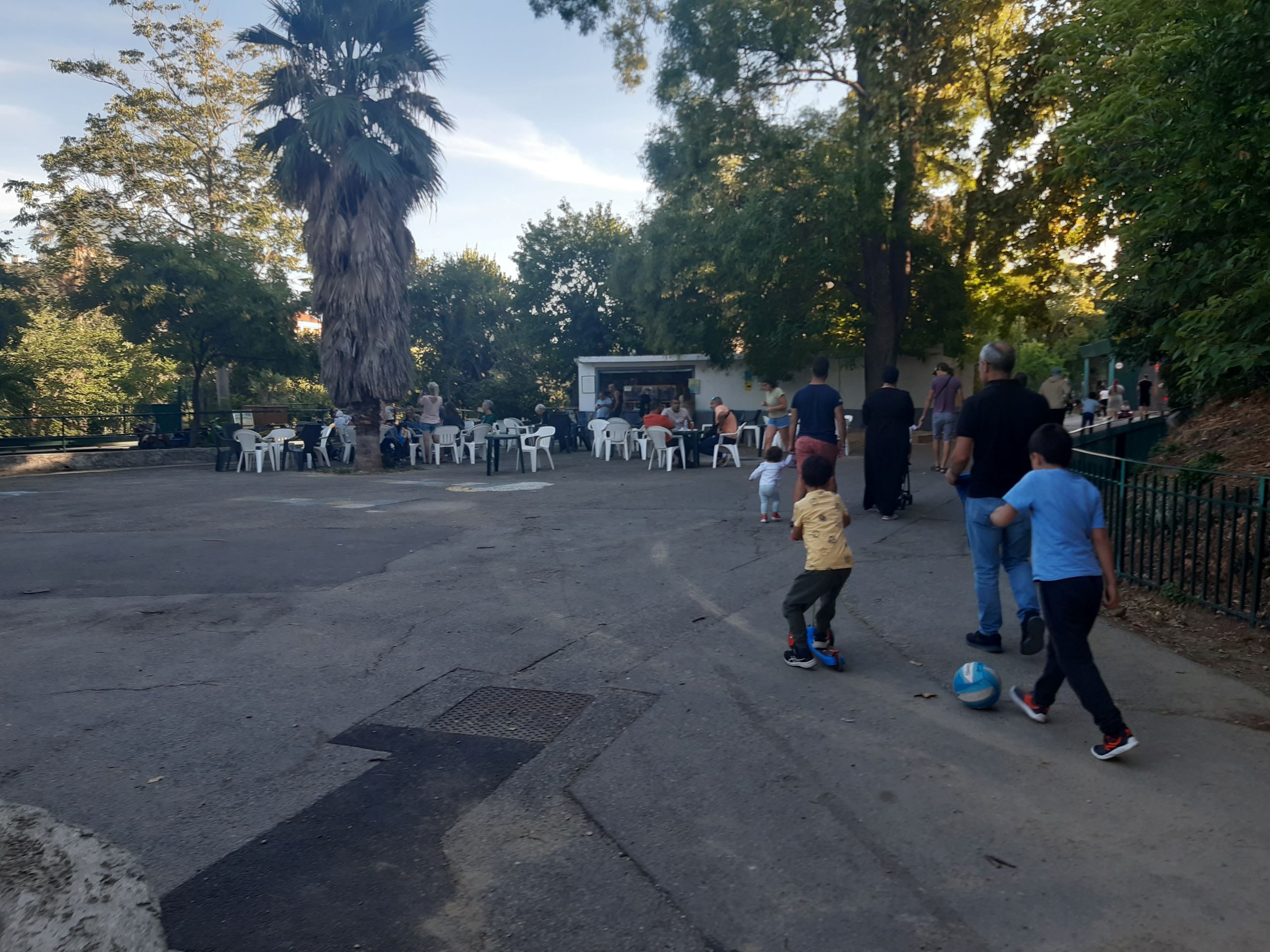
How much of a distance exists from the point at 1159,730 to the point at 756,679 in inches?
79.9

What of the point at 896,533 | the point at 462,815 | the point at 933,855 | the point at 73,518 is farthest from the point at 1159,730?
the point at 73,518

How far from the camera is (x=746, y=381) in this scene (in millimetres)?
29922

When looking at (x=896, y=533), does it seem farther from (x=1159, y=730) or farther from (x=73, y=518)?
(x=73, y=518)

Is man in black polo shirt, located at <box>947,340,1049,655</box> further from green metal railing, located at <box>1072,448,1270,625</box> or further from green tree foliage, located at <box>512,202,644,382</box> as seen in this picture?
green tree foliage, located at <box>512,202,644,382</box>

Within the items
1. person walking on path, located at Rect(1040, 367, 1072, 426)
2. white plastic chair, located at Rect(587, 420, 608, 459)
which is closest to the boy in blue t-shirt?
person walking on path, located at Rect(1040, 367, 1072, 426)

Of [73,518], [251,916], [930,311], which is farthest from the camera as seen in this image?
[930,311]

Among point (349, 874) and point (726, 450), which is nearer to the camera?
point (349, 874)

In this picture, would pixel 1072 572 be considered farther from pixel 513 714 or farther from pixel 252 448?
pixel 252 448

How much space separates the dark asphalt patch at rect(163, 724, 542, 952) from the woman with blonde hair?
1915 centimetres

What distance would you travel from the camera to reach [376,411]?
69.2 feet

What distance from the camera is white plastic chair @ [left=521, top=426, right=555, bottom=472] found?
781 inches

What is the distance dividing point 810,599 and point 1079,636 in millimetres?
1604

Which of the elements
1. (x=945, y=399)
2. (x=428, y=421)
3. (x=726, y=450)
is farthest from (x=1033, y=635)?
(x=428, y=421)

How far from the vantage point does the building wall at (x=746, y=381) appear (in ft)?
A: 96.7
